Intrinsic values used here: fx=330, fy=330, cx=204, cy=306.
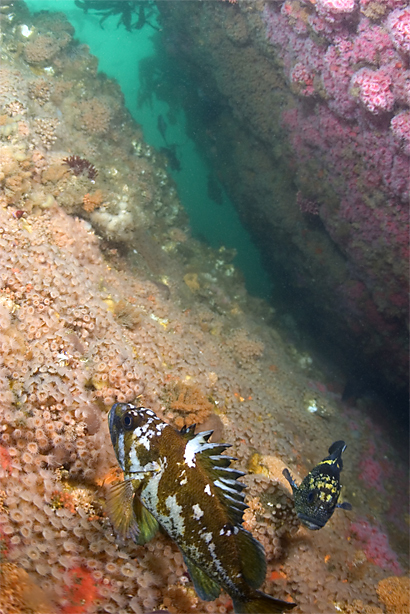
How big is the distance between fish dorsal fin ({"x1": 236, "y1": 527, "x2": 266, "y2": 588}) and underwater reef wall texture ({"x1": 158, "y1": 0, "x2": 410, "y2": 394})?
652 cm

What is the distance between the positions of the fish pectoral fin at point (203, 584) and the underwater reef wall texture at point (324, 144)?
22.4 ft

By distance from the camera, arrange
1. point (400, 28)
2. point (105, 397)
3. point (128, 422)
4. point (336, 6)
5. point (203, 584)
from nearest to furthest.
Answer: point (203, 584) → point (128, 422) → point (105, 397) → point (400, 28) → point (336, 6)

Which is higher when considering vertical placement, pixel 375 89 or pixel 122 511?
pixel 375 89

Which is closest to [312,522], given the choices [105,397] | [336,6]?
[105,397]

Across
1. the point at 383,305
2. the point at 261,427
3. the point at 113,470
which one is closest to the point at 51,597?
the point at 113,470

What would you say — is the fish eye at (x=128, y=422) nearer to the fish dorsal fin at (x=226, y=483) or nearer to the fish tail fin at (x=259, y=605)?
the fish dorsal fin at (x=226, y=483)

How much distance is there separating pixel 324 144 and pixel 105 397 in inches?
293

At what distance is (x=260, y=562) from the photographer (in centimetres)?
219

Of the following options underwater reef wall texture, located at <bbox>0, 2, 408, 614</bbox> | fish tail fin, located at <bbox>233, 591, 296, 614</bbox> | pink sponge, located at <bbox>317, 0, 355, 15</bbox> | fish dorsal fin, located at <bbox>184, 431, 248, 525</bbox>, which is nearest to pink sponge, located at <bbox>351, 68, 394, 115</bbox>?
pink sponge, located at <bbox>317, 0, 355, 15</bbox>

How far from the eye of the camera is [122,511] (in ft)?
7.34

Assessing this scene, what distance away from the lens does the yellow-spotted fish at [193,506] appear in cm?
217

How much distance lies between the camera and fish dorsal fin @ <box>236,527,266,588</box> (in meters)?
2.17

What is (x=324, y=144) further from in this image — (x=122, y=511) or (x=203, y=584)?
(x=203, y=584)

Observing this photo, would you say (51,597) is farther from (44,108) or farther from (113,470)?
(44,108)
